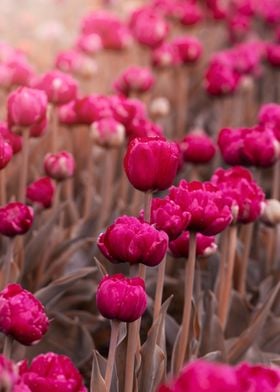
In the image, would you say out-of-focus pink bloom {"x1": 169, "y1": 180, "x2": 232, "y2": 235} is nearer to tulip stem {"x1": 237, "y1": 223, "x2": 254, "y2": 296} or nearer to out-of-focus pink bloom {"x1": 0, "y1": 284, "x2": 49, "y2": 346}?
out-of-focus pink bloom {"x1": 0, "y1": 284, "x2": 49, "y2": 346}

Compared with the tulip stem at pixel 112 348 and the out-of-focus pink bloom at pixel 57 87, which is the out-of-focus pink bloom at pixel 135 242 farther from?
the out-of-focus pink bloom at pixel 57 87

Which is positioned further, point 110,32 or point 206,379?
point 110,32

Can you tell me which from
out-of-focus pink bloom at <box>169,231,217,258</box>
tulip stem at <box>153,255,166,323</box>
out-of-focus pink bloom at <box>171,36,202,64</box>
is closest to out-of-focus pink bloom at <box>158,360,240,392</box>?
tulip stem at <box>153,255,166,323</box>

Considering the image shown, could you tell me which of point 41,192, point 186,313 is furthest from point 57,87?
point 186,313

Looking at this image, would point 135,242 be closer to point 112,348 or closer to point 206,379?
point 112,348

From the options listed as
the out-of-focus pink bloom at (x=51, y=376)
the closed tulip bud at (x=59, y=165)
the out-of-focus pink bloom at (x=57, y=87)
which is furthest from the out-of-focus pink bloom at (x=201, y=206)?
the out-of-focus pink bloom at (x=57, y=87)

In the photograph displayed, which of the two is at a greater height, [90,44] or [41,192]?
[90,44]
